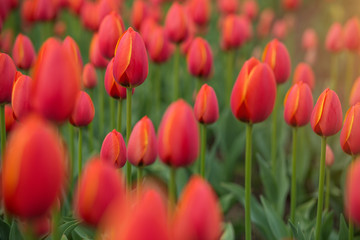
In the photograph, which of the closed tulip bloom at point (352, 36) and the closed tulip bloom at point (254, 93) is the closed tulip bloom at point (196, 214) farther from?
the closed tulip bloom at point (352, 36)

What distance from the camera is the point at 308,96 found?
1320 millimetres

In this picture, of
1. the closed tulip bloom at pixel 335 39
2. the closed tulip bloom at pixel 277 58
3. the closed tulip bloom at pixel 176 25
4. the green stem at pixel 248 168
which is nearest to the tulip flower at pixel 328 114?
the green stem at pixel 248 168

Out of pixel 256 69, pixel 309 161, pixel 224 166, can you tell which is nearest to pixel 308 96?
pixel 256 69

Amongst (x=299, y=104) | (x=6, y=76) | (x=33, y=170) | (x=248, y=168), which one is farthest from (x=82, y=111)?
(x=33, y=170)

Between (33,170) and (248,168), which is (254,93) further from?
(33,170)

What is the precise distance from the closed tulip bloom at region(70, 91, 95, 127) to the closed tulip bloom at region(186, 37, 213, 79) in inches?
22.6

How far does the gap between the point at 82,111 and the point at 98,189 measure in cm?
62

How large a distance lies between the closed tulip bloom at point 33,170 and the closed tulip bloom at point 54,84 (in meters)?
0.13

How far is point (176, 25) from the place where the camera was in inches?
76.3

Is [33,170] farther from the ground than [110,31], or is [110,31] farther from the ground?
[110,31]

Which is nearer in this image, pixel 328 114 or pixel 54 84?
pixel 54 84

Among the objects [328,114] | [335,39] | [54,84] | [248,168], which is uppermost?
[335,39]

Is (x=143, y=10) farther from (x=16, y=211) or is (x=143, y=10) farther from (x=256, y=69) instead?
(x=16, y=211)

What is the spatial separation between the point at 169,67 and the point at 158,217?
292 centimetres
